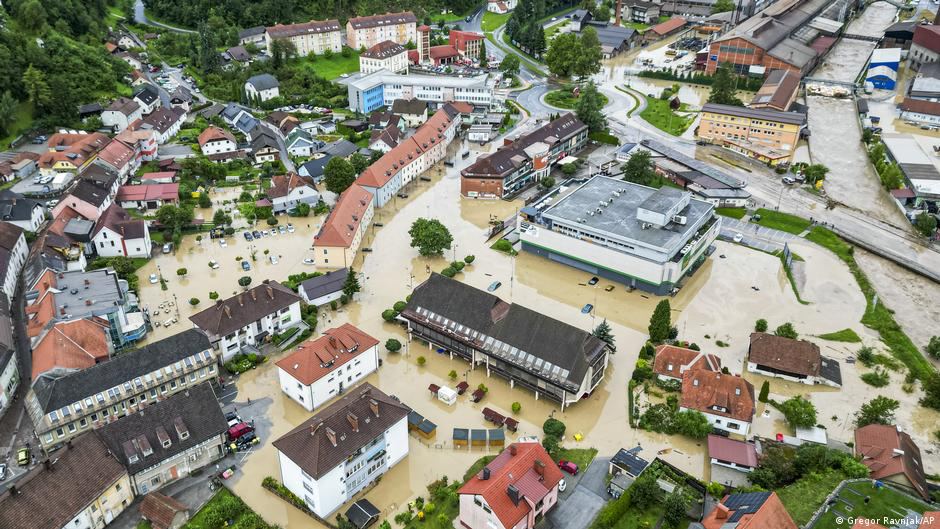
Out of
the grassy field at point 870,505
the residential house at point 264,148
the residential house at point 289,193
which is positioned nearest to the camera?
Result: the grassy field at point 870,505

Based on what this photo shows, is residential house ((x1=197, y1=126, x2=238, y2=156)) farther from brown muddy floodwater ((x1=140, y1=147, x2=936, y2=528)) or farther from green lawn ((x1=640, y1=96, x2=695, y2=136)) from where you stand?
A: green lawn ((x1=640, y1=96, x2=695, y2=136))

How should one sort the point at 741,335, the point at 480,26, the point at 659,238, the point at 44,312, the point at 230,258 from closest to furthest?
the point at 44,312 → the point at 741,335 → the point at 659,238 → the point at 230,258 → the point at 480,26

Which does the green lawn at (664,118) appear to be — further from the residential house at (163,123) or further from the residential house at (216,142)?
the residential house at (163,123)

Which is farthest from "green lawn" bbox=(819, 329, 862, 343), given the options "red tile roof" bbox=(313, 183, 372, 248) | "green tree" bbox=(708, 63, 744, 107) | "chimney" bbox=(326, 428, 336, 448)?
"green tree" bbox=(708, 63, 744, 107)

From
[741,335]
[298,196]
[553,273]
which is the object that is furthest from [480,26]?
[741,335]

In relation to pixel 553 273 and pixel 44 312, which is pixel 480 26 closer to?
pixel 553 273

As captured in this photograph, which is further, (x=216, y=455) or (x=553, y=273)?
(x=553, y=273)

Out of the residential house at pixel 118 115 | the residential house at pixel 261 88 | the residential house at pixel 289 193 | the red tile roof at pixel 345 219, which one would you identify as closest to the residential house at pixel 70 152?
the residential house at pixel 118 115
